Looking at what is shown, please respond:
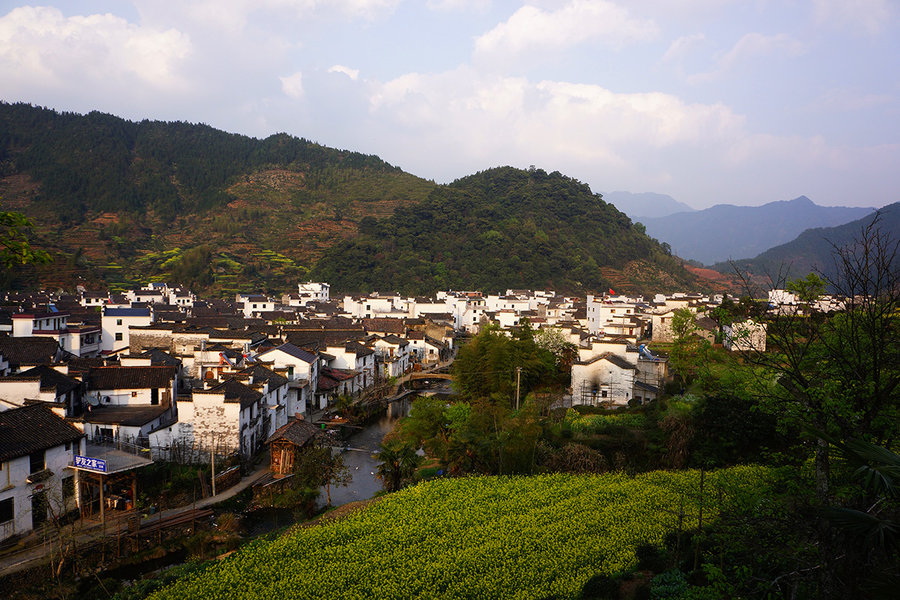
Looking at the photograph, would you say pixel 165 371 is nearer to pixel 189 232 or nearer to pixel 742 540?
pixel 742 540

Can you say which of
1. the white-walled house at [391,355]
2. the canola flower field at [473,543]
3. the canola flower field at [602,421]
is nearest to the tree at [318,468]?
the canola flower field at [473,543]

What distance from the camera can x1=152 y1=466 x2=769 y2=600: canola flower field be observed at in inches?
420

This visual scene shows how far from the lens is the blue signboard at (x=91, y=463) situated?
46.7ft

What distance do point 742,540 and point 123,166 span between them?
134957 millimetres

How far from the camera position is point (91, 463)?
563 inches

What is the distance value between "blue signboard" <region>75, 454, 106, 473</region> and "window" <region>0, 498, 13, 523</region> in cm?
164

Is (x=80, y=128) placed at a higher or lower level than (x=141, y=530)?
higher

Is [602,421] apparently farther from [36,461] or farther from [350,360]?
[36,461]

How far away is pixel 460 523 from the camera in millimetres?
13719

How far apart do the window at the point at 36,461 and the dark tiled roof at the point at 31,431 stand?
20cm

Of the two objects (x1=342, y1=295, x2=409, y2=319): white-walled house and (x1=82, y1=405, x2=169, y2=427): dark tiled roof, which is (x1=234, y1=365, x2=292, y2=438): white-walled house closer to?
(x1=82, y1=405, x2=169, y2=427): dark tiled roof

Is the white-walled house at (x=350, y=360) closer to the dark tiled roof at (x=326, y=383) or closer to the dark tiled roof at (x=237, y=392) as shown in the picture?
the dark tiled roof at (x=326, y=383)

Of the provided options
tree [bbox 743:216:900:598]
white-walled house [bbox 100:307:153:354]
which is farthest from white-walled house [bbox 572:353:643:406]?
white-walled house [bbox 100:307:153:354]

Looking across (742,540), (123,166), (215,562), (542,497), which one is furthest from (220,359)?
(123,166)
